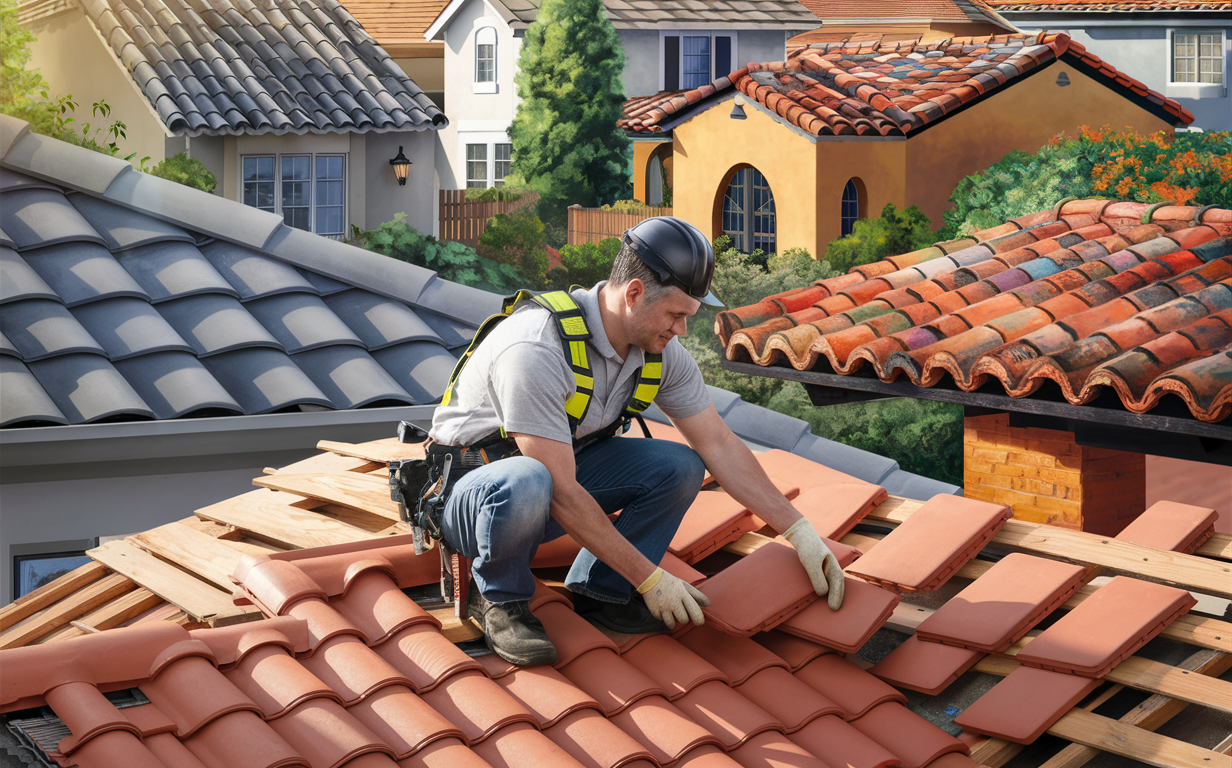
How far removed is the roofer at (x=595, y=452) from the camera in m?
2.66

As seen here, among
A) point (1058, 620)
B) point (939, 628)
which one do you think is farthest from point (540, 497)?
point (1058, 620)

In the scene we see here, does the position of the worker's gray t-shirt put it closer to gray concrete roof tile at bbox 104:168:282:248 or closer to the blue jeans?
the blue jeans

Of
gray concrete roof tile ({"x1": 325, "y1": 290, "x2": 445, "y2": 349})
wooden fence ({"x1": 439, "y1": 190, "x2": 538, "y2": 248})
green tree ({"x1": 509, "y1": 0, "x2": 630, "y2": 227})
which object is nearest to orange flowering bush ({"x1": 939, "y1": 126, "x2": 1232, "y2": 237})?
green tree ({"x1": 509, "y1": 0, "x2": 630, "y2": 227})

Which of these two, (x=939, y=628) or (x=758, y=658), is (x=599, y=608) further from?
(x=939, y=628)

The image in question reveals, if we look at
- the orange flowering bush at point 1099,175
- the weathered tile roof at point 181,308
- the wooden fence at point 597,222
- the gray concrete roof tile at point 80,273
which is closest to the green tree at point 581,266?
the wooden fence at point 597,222

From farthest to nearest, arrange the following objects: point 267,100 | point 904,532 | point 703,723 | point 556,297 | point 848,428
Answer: point 848,428, point 267,100, point 904,532, point 556,297, point 703,723

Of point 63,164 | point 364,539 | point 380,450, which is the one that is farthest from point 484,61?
point 364,539

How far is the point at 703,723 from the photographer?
8.60 ft

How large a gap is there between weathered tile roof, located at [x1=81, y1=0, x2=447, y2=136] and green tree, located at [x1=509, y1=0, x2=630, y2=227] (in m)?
2.77

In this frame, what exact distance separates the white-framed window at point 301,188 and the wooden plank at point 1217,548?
12.6m

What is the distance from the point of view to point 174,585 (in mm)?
3367

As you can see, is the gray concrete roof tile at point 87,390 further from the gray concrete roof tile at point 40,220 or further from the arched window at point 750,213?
the arched window at point 750,213

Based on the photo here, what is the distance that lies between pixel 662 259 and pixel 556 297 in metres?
Answer: 0.30

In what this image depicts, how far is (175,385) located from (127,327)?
1.81 ft
